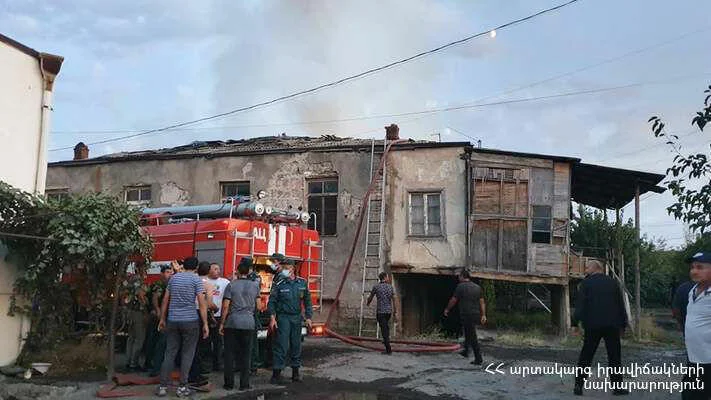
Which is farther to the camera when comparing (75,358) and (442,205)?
(442,205)

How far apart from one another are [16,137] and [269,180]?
9.15 meters

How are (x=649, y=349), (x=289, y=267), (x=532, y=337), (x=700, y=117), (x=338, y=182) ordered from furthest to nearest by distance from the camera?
1. (x=338, y=182)
2. (x=532, y=337)
3. (x=649, y=349)
4. (x=289, y=267)
5. (x=700, y=117)

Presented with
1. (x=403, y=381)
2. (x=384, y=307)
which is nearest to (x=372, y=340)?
(x=384, y=307)

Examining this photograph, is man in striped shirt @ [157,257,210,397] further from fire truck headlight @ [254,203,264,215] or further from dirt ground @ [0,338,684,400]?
fire truck headlight @ [254,203,264,215]

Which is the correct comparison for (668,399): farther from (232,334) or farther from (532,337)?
(532,337)

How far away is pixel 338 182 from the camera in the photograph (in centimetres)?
1809

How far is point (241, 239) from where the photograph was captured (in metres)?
10.8

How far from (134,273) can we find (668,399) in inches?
302

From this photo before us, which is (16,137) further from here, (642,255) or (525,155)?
(642,255)

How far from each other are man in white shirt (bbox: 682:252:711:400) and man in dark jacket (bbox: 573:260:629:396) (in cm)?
218

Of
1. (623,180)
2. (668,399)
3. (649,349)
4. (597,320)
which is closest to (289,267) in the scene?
(597,320)

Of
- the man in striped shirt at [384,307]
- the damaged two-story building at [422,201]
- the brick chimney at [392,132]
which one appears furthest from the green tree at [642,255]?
the man in striped shirt at [384,307]

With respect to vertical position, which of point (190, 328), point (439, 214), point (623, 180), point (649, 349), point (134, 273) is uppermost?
point (623, 180)

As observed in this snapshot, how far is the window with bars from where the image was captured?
1730 centimetres
